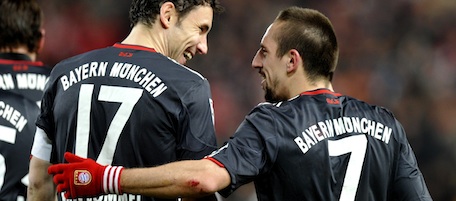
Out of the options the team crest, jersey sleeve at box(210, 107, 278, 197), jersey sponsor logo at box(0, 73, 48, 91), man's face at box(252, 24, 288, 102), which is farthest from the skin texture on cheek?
jersey sponsor logo at box(0, 73, 48, 91)

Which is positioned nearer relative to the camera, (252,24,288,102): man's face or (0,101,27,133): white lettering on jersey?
(252,24,288,102): man's face

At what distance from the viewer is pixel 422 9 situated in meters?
10.3

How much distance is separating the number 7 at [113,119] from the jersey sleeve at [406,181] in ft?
4.09

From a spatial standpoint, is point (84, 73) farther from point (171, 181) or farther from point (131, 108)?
point (171, 181)

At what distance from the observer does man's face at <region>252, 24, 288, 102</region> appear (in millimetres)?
3762

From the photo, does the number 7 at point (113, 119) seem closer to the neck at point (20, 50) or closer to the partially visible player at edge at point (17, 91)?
the partially visible player at edge at point (17, 91)

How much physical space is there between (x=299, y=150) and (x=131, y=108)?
78 centimetres

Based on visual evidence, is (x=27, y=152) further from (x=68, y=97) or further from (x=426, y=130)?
(x=426, y=130)

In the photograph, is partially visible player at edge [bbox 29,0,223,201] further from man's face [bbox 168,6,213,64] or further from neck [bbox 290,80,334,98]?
neck [bbox 290,80,334,98]

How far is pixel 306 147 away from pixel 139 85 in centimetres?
81

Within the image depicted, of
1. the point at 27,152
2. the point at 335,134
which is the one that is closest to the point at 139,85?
the point at 335,134

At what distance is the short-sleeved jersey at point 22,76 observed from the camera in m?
4.60

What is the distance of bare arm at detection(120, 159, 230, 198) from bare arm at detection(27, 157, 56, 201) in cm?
83

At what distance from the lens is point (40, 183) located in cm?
386
